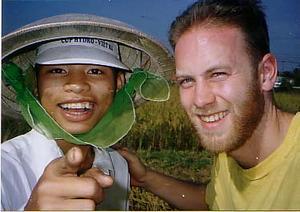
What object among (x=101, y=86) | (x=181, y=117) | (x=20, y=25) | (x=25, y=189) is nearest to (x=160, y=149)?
(x=181, y=117)

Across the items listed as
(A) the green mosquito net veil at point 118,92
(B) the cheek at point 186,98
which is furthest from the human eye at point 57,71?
(B) the cheek at point 186,98

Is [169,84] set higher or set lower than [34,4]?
lower

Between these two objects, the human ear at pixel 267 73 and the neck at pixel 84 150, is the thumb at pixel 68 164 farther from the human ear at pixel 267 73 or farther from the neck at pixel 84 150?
the human ear at pixel 267 73

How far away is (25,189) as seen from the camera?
342 centimetres

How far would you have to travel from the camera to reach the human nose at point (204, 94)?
337 centimetres

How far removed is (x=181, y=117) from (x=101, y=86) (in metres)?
0.47

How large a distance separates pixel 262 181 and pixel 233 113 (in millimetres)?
413

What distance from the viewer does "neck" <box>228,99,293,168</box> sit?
11.4 feet

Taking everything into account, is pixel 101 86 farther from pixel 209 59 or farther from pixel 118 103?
pixel 209 59

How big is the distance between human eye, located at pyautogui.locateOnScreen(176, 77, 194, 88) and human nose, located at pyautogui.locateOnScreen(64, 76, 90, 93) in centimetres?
50

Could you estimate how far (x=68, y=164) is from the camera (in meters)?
3.41

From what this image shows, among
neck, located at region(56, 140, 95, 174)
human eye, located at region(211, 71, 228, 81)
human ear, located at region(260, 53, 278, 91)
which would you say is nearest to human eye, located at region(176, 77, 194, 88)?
human eye, located at region(211, 71, 228, 81)

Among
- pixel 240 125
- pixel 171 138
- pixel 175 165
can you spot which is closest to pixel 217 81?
pixel 240 125

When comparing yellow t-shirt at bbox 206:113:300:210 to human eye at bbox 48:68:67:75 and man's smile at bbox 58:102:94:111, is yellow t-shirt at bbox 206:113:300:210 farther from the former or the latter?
human eye at bbox 48:68:67:75
